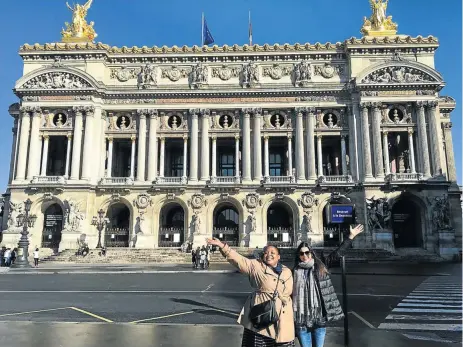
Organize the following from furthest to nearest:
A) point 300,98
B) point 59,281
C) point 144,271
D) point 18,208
Result: point 300,98 < point 18,208 < point 144,271 < point 59,281

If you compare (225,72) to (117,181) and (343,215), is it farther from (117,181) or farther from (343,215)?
(343,215)

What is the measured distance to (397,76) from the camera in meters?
44.0

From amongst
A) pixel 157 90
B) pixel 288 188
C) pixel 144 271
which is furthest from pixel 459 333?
pixel 157 90

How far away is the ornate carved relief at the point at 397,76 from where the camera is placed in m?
43.8

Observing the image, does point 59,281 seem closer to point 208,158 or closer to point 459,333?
point 459,333

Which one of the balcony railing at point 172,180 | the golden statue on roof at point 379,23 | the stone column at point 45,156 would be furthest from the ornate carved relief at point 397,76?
the stone column at point 45,156

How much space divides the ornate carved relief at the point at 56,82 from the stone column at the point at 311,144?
938 inches

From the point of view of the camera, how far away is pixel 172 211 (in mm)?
48500

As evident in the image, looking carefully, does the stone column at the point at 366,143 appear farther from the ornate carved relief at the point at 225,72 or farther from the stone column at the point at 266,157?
the ornate carved relief at the point at 225,72

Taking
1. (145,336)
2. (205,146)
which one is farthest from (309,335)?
(205,146)

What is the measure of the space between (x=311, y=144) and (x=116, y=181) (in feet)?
68.7

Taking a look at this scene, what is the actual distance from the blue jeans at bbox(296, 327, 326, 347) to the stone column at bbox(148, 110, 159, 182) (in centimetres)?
3877

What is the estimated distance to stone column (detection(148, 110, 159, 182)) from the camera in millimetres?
44500

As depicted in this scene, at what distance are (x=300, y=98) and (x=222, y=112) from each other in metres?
8.61
